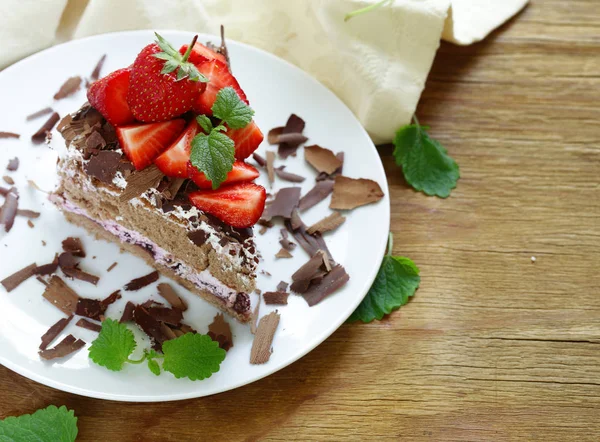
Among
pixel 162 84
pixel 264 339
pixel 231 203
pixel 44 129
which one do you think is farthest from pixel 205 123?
pixel 44 129

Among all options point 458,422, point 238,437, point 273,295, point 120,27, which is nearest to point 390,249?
point 273,295

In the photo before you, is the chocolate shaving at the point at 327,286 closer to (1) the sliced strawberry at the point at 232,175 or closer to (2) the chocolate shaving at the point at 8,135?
(1) the sliced strawberry at the point at 232,175

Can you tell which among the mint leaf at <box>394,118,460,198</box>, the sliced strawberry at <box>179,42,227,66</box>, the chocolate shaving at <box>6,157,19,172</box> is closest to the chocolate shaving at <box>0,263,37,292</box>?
the chocolate shaving at <box>6,157,19,172</box>

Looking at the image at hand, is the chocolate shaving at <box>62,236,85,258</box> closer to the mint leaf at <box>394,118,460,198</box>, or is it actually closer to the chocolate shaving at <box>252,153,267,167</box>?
the chocolate shaving at <box>252,153,267,167</box>

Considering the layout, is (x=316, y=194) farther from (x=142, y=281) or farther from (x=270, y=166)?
(x=142, y=281)

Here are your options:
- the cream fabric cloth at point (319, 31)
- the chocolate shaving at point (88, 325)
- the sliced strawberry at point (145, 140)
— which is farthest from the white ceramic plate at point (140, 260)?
the sliced strawberry at point (145, 140)

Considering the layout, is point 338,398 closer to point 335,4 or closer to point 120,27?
point 335,4
